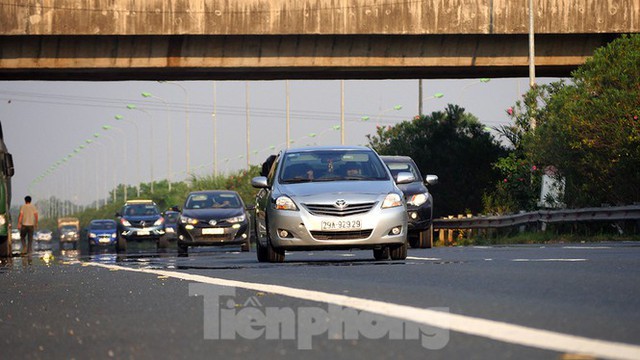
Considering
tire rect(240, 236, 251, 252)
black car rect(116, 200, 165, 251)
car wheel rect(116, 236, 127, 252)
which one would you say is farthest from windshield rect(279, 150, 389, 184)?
black car rect(116, 200, 165, 251)

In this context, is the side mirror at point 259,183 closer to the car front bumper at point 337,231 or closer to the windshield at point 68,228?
the car front bumper at point 337,231

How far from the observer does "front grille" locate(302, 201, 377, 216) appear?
18.0 m

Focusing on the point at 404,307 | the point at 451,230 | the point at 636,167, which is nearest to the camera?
the point at 404,307

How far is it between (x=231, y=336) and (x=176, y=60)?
35518 mm

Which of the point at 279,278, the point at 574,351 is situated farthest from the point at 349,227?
the point at 574,351

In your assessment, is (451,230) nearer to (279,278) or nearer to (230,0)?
(230,0)

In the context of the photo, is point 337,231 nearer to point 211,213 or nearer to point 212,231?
point 212,231

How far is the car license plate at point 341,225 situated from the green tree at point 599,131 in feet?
53.2

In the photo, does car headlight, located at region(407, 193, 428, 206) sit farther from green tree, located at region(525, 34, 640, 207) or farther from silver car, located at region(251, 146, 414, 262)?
silver car, located at region(251, 146, 414, 262)

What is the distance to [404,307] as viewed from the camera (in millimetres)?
9797

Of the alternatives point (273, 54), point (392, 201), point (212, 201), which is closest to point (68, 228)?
point (273, 54)

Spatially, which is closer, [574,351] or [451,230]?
[574,351]

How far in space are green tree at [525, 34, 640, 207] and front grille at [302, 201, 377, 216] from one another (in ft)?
52.7

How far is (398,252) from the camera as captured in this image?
18703 mm
